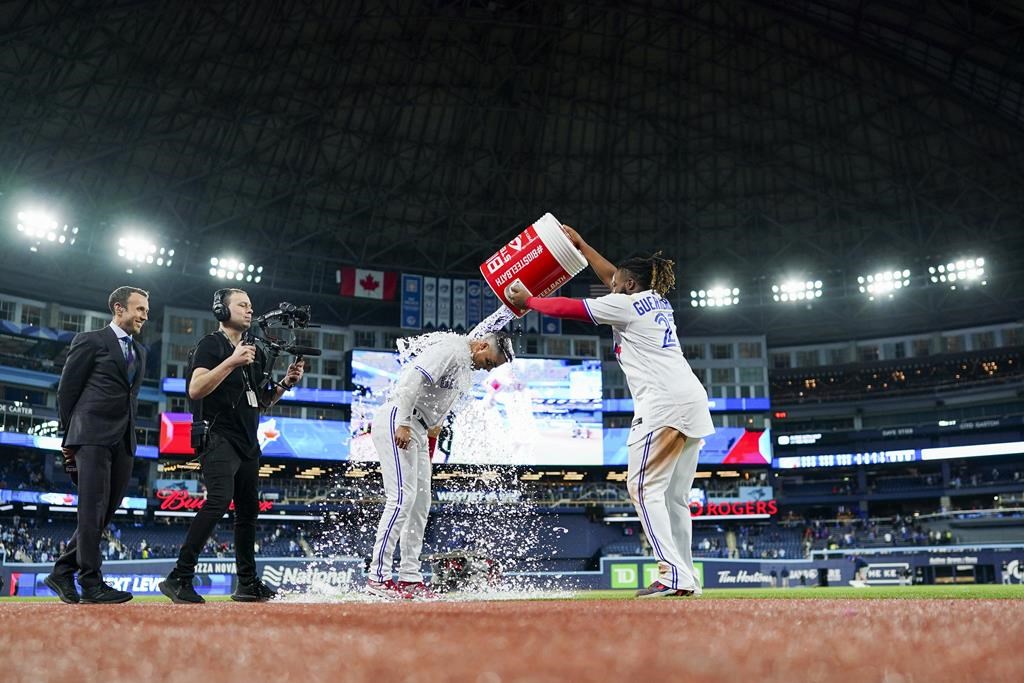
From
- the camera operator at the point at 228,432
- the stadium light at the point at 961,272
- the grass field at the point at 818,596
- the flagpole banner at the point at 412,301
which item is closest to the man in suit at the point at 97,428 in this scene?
the camera operator at the point at 228,432

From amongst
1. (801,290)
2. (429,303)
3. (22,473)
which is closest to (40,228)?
(22,473)

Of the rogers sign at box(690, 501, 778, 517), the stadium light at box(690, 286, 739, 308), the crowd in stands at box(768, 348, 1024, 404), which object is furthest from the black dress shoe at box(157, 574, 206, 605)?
the crowd in stands at box(768, 348, 1024, 404)

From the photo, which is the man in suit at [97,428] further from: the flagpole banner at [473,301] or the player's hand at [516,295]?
the flagpole banner at [473,301]

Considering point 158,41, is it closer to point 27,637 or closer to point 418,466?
point 418,466

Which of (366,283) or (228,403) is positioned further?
(366,283)

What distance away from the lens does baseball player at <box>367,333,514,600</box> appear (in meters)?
6.91

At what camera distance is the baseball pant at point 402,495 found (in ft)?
22.3

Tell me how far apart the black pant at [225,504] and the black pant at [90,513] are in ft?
1.79

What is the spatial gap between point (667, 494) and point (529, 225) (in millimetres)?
21120

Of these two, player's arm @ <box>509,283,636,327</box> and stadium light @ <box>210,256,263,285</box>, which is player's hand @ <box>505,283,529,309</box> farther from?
stadium light @ <box>210,256,263,285</box>

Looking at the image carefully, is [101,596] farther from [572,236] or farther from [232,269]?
[232,269]

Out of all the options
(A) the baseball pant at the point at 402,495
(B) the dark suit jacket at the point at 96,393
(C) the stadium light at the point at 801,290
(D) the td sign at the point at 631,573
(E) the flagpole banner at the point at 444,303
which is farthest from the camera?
(C) the stadium light at the point at 801,290

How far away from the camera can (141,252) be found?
4562 cm

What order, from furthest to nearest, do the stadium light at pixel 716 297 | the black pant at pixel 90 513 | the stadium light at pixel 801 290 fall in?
the stadium light at pixel 716 297 → the stadium light at pixel 801 290 → the black pant at pixel 90 513
